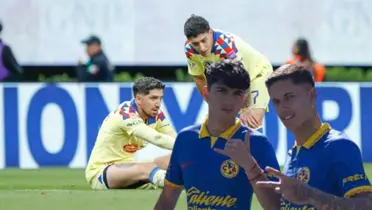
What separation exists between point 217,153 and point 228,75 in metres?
0.39

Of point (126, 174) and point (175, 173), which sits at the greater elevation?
point (175, 173)

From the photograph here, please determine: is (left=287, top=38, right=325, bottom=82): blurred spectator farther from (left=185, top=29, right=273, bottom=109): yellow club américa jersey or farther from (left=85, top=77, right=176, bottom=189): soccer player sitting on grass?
(left=185, top=29, right=273, bottom=109): yellow club américa jersey

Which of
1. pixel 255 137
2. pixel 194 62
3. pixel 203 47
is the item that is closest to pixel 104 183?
pixel 194 62

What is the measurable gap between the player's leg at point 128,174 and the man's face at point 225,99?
4.96 meters

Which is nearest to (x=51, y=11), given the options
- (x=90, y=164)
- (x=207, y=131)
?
(x=90, y=164)

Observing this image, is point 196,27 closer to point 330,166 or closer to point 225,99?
point 225,99

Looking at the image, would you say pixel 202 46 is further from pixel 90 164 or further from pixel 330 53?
pixel 330 53

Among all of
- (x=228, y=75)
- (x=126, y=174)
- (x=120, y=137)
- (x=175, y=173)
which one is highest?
(x=228, y=75)

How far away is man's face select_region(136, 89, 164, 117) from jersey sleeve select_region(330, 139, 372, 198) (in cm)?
582

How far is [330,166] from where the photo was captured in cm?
445

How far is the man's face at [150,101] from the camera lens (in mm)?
10195

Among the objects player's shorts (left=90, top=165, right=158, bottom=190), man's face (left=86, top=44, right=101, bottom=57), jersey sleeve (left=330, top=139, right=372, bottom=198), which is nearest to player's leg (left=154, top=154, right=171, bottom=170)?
player's shorts (left=90, top=165, right=158, bottom=190)

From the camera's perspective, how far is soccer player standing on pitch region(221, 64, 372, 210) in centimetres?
427

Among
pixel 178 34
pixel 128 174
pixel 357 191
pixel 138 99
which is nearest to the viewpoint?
pixel 357 191
